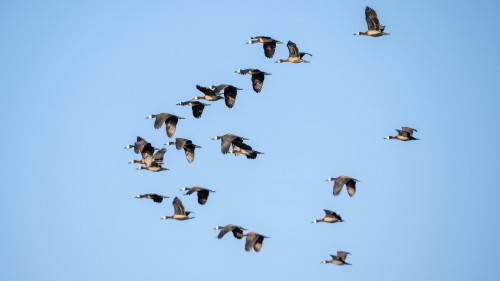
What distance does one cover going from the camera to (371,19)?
63.2 metres

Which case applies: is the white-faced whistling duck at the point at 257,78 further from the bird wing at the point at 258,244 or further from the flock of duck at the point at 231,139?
the bird wing at the point at 258,244

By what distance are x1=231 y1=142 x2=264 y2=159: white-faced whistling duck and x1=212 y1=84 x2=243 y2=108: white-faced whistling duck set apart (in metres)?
2.39

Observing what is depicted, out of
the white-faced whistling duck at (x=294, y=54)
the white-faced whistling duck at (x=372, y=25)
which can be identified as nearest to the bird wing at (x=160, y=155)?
the white-faced whistling duck at (x=294, y=54)

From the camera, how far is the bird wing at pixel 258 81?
6397 cm

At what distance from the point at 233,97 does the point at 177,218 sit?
784cm

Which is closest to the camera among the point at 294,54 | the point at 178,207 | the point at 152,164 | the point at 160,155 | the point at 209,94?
the point at 178,207

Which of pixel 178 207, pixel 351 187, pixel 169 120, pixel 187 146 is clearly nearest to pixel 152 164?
pixel 187 146

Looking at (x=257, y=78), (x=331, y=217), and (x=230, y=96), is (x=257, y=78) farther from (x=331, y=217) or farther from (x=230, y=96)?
(x=331, y=217)

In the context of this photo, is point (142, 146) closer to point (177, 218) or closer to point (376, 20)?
point (177, 218)

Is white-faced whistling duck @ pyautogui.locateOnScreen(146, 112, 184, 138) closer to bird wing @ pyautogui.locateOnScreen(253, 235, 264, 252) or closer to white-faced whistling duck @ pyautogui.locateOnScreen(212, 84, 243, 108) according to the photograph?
white-faced whistling duck @ pyautogui.locateOnScreen(212, 84, 243, 108)

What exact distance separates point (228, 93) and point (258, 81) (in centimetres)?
199

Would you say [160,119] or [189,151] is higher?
[160,119]

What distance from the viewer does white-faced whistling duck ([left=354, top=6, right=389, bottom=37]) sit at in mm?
62906

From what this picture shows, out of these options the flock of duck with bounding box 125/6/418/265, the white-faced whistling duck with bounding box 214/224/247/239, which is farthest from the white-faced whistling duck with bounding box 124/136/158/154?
the white-faced whistling duck with bounding box 214/224/247/239
